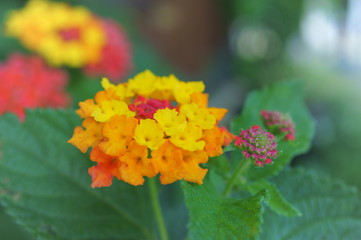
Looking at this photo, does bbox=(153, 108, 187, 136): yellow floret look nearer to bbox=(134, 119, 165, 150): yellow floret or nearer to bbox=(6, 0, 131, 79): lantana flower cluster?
bbox=(134, 119, 165, 150): yellow floret

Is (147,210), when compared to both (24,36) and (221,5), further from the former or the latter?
(221,5)

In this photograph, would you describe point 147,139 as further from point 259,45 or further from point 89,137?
point 259,45

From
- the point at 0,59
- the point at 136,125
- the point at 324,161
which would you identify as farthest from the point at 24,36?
the point at 324,161

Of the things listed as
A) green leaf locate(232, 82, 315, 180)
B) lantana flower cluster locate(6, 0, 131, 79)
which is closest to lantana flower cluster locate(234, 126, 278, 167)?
green leaf locate(232, 82, 315, 180)

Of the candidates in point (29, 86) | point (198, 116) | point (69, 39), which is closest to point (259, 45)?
point (69, 39)

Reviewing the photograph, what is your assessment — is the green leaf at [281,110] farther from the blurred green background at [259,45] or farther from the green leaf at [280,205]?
the blurred green background at [259,45]

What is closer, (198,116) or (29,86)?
(198,116)

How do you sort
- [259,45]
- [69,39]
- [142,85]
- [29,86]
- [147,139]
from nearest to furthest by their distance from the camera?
[147,139]
[142,85]
[29,86]
[69,39]
[259,45]
